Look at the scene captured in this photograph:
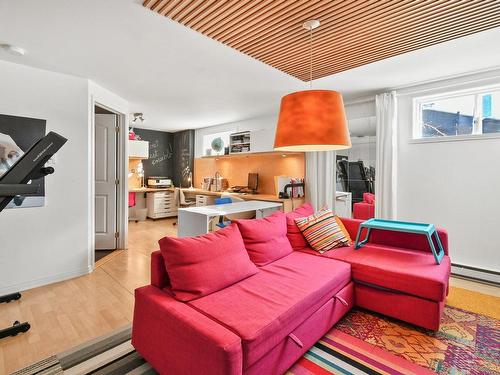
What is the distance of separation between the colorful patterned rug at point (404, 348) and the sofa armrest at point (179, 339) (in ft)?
2.36

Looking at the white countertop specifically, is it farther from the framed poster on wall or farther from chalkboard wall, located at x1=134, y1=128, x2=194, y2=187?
chalkboard wall, located at x1=134, y1=128, x2=194, y2=187

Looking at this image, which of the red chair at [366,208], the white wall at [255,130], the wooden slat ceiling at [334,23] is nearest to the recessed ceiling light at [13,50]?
the wooden slat ceiling at [334,23]

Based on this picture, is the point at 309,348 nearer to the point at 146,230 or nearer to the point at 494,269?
the point at 494,269

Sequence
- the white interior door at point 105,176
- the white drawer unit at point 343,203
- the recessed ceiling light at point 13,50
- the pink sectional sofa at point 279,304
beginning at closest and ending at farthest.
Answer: the pink sectional sofa at point 279,304, the recessed ceiling light at point 13,50, the white interior door at point 105,176, the white drawer unit at point 343,203

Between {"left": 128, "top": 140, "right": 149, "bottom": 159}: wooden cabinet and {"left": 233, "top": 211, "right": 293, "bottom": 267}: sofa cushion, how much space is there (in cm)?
460

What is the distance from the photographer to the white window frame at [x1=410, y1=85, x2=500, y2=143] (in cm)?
337

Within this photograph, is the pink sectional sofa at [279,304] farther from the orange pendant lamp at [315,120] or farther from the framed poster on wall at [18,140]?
the framed poster on wall at [18,140]

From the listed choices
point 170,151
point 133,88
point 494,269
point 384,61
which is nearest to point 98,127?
point 133,88

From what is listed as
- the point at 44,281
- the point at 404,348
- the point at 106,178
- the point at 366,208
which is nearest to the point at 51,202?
the point at 44,281

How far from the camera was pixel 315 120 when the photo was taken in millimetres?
2006

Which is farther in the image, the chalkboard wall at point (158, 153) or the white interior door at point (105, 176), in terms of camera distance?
the chalkboard wall at point (158, 153)

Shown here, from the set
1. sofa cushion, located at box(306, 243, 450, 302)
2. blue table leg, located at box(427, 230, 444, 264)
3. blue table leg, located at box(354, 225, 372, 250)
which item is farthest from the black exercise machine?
blue table leg, located at box(427, 230, 444, 264)

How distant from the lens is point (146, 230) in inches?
237

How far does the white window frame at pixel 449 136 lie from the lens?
337 cm
